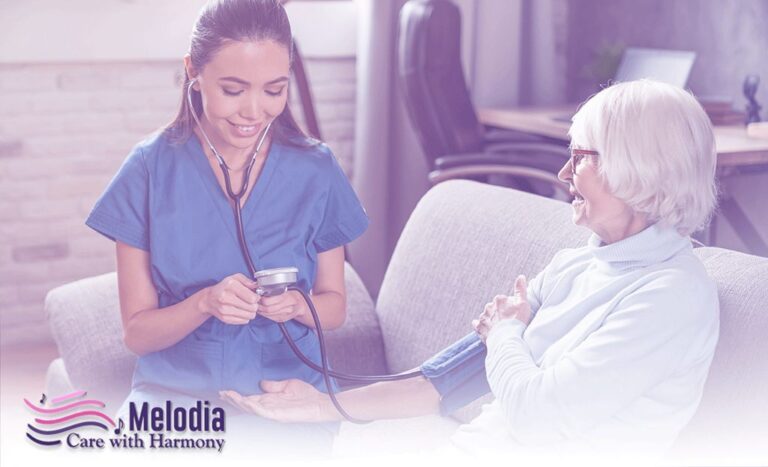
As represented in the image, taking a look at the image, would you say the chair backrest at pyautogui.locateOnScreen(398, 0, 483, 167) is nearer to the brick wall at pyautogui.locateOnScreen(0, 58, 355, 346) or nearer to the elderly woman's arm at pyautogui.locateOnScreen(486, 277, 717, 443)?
the brick wall at pyautogui.locateOnScreen(0, 58, 355, 346)

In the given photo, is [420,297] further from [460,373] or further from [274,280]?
[274,280]

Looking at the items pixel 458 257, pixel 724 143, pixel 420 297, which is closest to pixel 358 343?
pixel 420 297

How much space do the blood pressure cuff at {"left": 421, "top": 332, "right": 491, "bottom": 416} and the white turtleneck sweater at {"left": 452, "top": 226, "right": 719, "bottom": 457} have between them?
0.49ft

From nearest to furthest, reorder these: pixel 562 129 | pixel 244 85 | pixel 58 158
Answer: pixel 244 85
pixel 562 129
pixel 58 158

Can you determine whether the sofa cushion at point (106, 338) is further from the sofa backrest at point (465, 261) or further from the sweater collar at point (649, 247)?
the sweater collar at point (649, 247)

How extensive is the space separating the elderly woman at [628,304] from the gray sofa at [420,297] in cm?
22

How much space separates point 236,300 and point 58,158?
194cm

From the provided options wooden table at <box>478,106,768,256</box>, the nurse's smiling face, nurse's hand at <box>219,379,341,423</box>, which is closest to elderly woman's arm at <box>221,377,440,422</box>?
nurse's hand at <box>219,379,341,423</box>

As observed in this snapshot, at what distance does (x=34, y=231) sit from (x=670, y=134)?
2.34m

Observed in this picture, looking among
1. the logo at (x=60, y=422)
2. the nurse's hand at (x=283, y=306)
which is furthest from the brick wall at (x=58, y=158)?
the nurse's hand at (x=283, y=306)

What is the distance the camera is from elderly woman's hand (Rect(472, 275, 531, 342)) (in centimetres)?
124

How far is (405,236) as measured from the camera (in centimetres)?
188

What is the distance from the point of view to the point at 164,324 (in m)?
1.36

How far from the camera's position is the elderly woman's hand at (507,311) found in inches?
48.7
